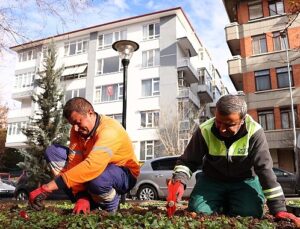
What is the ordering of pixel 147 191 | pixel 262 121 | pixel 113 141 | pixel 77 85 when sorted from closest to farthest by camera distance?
pixel 113 141
pixel 147 191
pixel 262 121
pixel 77 85

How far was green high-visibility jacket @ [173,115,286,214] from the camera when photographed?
3189 millimetres

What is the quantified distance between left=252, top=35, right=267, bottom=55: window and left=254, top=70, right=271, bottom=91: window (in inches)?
68.7

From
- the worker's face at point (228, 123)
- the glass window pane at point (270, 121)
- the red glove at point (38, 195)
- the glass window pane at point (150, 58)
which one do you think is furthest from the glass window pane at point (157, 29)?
the red glove at point (38, 195)

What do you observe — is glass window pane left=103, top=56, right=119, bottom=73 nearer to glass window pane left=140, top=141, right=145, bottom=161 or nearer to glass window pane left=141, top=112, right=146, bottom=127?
glass window pane left=141, top=112, right=146, bottom=127

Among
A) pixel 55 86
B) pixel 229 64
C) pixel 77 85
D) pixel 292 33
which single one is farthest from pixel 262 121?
pixel 77 85

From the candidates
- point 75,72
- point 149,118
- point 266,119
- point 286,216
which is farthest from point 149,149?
point 286,216

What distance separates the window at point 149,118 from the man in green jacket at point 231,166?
2681cm

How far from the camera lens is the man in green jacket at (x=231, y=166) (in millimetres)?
3171

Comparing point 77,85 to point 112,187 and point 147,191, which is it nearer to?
point 147,191

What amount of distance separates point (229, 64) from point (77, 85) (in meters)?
16.2

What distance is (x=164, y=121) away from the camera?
2952 cm

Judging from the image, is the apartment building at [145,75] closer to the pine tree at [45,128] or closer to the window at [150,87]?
the window at [150,87]

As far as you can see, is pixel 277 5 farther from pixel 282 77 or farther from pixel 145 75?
pixel 145 75

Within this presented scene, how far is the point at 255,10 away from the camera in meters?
29.2
